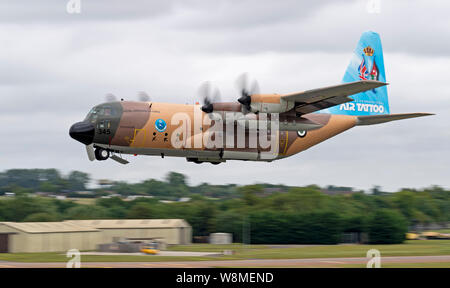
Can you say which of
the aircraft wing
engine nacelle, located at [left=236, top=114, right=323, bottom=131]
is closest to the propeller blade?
engine nacelle, located at [left=236, top=114, right=323, bottom=131]

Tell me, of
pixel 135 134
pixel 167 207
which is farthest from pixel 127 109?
pixel 167 207

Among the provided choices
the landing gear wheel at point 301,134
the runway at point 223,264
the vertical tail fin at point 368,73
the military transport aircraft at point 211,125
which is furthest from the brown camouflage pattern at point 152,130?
the runway at point 223,264

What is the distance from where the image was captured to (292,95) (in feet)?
102

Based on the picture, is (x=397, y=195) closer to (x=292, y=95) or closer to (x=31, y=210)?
(x=31, y=210)

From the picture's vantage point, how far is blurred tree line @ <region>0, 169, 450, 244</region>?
72.9 metres

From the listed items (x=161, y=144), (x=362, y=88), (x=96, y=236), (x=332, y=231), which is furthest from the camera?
(x=332, y=231)

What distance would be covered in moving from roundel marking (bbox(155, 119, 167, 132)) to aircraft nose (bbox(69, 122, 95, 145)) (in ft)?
10.3

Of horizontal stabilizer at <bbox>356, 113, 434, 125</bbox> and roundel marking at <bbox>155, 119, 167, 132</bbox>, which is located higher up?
horizontal stabilizer at <bbox>356, 113, 434, 125</bbox>

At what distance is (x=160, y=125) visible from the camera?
1249 inches

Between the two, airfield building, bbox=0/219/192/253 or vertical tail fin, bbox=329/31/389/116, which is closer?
vertical tail fin, bbox=329/31/389/116

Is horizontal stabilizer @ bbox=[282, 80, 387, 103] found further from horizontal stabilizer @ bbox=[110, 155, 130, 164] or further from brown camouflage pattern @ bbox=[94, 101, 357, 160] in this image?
horizontal stabilizer @ bbox=[110, 155, 130, 164]

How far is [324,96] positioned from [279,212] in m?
47.3

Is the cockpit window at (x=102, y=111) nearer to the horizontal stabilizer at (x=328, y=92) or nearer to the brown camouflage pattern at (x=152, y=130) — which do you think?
the brown camouflage pattern at (x=152, y=130)
